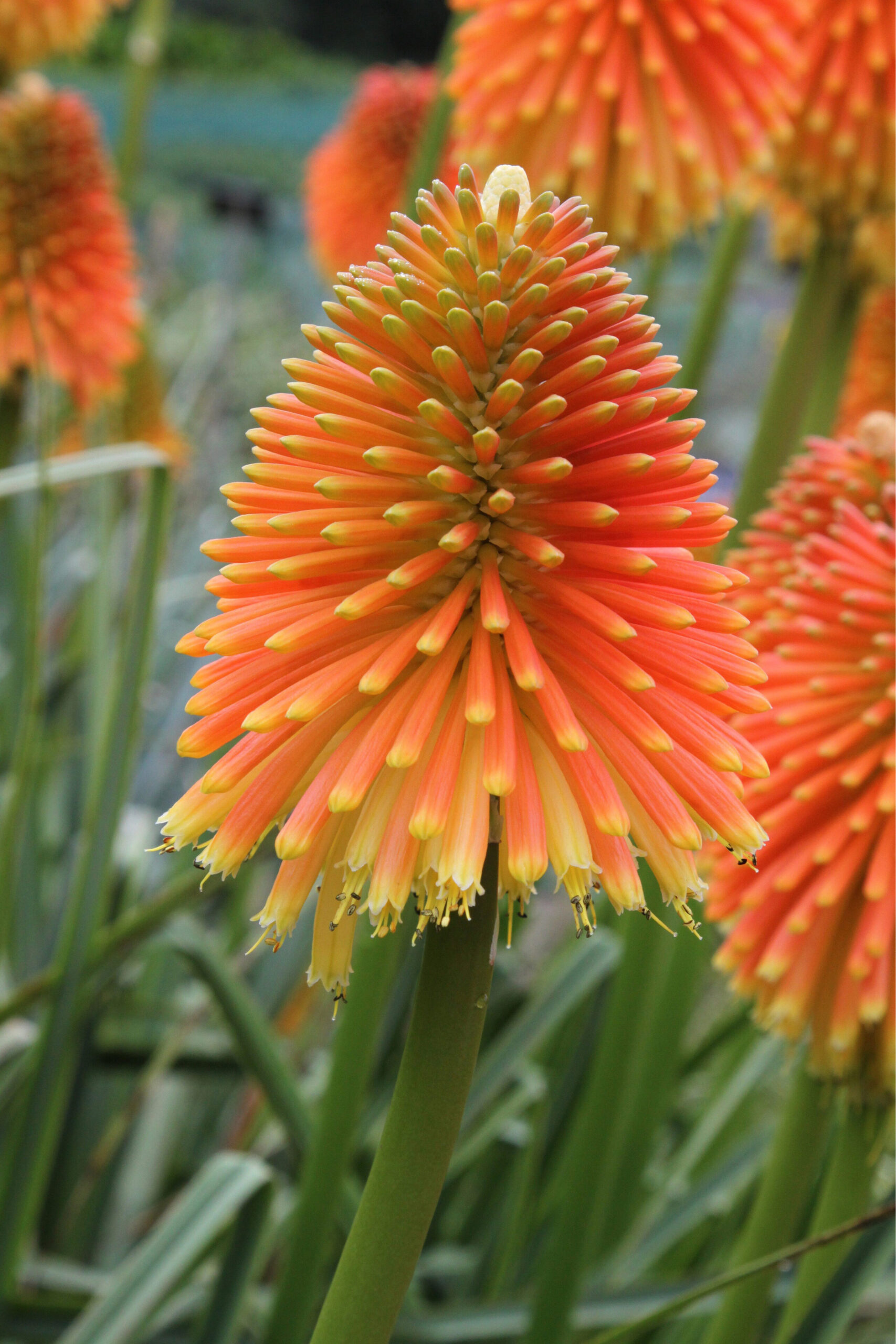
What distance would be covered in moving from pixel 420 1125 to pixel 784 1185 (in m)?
0.59

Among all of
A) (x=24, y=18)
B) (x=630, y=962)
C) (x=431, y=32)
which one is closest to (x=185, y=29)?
(x=431, y=32)

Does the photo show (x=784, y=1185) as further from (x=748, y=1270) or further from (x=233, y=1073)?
(x=233, y=1073)

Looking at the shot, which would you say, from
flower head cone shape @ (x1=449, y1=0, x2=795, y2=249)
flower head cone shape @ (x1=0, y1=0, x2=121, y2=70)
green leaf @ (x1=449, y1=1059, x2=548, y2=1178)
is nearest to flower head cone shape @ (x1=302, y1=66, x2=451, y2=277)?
flower head cone shape @ (x1=0, y1=0, x2=121, y2=70)

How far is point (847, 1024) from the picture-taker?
877mm

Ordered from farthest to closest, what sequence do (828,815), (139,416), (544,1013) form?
(139,416) < (544,1013) < (828,815)

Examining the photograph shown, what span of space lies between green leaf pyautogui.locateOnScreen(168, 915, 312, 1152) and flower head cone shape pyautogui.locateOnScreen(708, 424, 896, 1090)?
18.9 inches

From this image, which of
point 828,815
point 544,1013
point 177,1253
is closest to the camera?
point 828,815

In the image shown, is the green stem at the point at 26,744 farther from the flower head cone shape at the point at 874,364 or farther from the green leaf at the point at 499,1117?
the flower head cone shape at the point at 874,364

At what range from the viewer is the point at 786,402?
4.63 feet

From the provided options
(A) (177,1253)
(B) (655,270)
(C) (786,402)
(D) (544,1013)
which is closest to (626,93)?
(B) (655,270)

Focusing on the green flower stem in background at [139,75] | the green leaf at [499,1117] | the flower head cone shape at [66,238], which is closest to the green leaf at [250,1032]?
the green leaf at [499,1117]

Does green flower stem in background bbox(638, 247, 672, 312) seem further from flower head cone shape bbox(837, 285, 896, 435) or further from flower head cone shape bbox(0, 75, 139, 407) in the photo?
flower head cone shape bbox(0, 75, 139, 407)

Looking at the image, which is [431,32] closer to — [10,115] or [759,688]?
[10,115]

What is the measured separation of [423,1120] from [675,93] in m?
1.28
